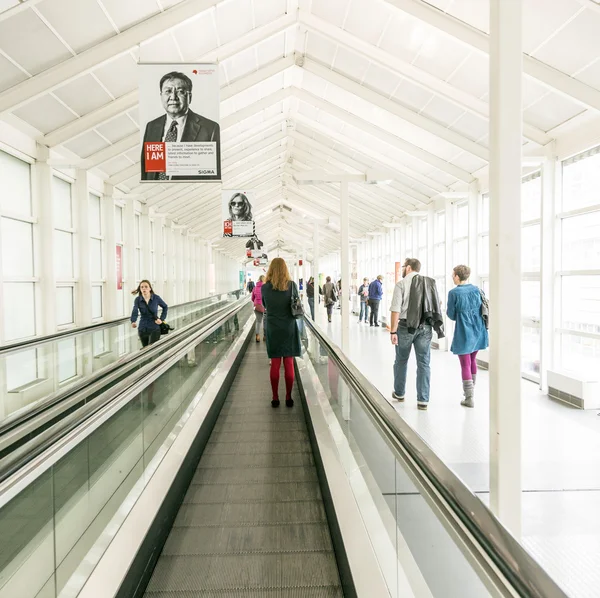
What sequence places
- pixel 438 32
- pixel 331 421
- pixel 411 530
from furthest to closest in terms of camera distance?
pixel 438 32, pixel 331 421, pixel 411 530

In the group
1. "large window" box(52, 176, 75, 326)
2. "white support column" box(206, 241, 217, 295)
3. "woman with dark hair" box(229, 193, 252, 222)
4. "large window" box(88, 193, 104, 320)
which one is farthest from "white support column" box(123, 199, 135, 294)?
"white support column" box(206, 241, 217, 295)

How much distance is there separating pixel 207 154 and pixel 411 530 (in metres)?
5.43

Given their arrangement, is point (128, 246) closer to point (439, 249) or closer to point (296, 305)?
point (439, 249)

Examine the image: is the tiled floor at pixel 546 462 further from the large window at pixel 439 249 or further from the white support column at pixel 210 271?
the white support column at pixel 210 271

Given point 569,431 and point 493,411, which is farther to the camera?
point 569,431

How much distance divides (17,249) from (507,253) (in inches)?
342

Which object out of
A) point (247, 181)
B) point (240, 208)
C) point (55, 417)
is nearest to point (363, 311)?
point (247, 181)

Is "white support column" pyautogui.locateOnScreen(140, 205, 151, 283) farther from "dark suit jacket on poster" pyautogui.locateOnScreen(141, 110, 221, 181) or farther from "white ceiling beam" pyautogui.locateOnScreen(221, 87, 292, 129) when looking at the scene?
"dark suit jacket on poster" pyautogui.locateOnScreen(141, 110, 221, 181)

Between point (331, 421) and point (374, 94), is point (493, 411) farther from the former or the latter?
point (374, 94)

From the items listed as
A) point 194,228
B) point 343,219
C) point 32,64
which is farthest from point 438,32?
point 194,228

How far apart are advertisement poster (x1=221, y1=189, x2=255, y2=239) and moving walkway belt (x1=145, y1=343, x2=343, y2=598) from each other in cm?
1006

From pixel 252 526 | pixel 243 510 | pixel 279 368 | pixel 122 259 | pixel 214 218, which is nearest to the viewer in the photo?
pixel 252 526

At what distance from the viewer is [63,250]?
10.7m

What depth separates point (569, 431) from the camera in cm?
600
